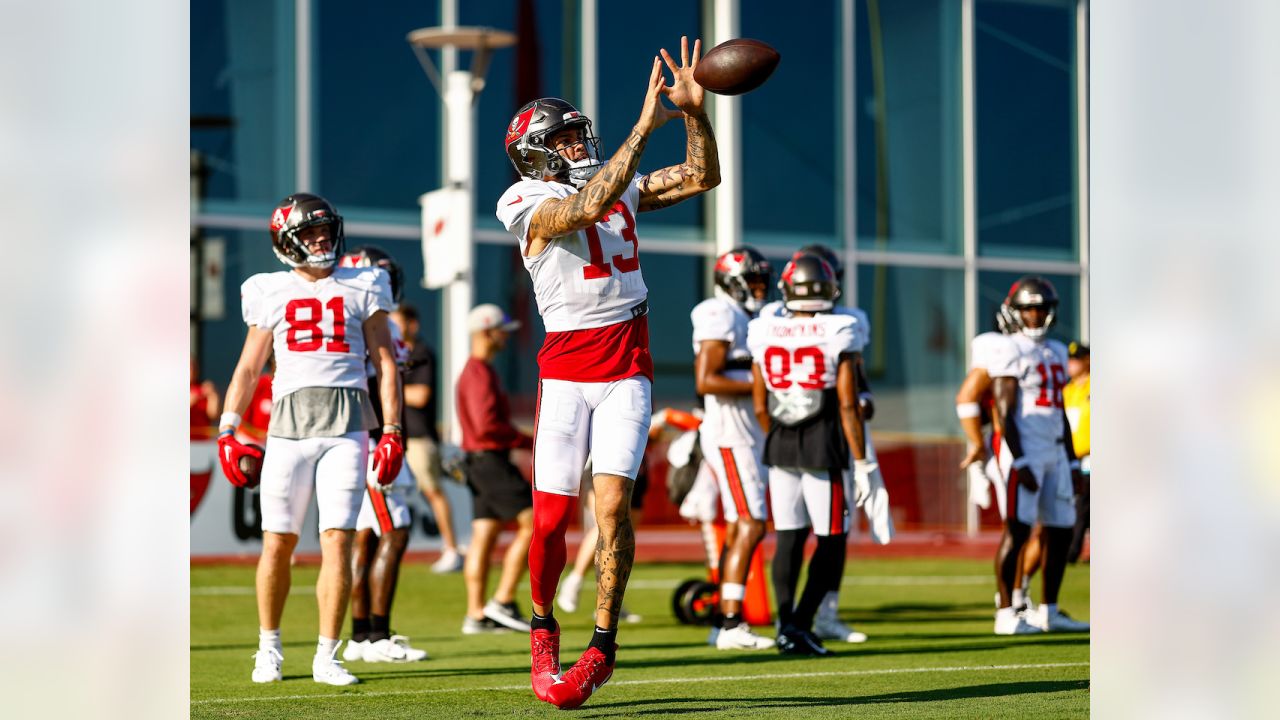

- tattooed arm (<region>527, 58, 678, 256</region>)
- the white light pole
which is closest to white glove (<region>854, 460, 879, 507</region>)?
tattooed arm (<region>527, 58, 678, 256</region>)

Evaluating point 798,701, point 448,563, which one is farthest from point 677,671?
point 448,563

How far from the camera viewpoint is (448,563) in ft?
48.5

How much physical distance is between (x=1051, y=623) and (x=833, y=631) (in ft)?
4.39

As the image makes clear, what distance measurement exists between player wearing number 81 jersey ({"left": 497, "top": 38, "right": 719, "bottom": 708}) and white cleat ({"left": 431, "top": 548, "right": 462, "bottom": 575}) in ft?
27.9

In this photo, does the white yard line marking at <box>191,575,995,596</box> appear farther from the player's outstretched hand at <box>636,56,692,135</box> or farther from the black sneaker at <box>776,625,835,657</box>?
the player's outstretched hand at <box>636,56,692,135</box>

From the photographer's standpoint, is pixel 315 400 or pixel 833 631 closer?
pixel 315 400

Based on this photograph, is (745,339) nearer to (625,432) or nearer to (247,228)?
(625,432)

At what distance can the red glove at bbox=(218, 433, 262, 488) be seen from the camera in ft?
22.2

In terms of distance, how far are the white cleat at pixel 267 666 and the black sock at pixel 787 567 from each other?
2.72 metres

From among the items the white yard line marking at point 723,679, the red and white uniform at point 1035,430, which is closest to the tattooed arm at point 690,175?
the white yard line marking at point 723,679

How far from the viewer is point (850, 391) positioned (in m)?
8.73

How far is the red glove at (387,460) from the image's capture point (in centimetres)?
704

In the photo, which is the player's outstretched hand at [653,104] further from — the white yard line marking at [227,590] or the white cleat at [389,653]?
the white yard line marking at [227,590]

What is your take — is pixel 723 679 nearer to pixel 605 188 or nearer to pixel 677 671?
pixel 677 671
